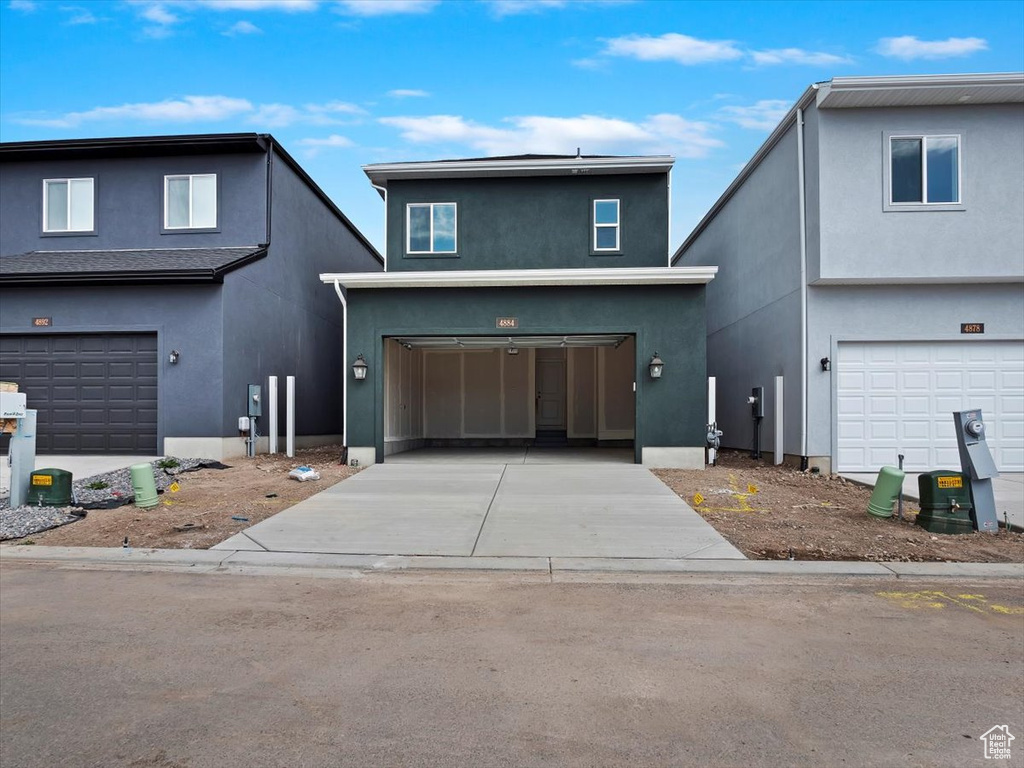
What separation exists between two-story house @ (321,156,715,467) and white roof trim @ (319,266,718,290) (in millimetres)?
28

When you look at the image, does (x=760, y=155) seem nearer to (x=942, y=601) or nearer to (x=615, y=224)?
(x=615, y=224)

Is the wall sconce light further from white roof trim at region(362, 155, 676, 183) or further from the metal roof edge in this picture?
the metal roof edge

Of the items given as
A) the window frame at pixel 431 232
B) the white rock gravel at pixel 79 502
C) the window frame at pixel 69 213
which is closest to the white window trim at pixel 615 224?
the window frame at pixel 431 232

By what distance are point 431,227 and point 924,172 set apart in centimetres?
993

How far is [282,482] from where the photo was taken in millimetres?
10773

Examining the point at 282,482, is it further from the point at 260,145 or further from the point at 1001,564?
the point at 1001,564

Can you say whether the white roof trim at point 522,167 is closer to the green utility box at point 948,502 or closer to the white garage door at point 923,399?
the white garage door at point 923,399

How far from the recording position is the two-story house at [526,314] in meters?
13.0

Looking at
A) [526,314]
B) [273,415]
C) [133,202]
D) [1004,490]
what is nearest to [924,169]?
[1004,490]

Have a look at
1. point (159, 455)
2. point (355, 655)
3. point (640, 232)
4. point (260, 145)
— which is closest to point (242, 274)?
point (260, 145)

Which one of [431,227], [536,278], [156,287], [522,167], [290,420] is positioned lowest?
[290,420]

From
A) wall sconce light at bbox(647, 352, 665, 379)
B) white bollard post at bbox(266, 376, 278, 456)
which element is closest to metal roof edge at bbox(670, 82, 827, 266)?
wall sconce light at bbox(647, 352, 665, 379)

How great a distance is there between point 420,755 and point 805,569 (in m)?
4.34

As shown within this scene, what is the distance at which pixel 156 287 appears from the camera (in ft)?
42.9
